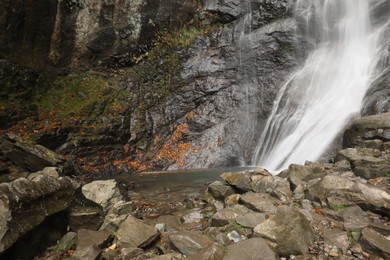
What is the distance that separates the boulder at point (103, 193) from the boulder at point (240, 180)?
236cm

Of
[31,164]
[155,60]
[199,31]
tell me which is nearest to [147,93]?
[155,60]

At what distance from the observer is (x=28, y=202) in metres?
3.79

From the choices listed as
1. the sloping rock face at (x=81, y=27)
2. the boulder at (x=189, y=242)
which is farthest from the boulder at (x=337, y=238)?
the sloping rock face at (x=81, y=27)

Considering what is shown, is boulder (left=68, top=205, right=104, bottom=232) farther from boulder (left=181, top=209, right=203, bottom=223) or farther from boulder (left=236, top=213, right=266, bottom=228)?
boulder (left=236, top=213, right=266, bottom=228)

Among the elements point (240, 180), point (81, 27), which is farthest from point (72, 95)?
point (240, 180)

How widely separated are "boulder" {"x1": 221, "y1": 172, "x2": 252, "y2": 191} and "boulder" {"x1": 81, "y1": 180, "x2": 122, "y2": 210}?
2.36 meters

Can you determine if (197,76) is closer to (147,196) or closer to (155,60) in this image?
(155,60)

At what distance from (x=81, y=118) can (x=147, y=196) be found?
20.1 ft

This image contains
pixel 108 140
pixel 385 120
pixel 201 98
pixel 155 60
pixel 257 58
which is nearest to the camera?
pixel 385 120

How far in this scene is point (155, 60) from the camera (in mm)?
15250

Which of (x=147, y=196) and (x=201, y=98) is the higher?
(x=201, y=98)

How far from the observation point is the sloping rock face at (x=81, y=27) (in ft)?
39.9

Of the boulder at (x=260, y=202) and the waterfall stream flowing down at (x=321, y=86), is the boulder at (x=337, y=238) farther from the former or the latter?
the waterfall stream flowing down at (x=321, y=86)

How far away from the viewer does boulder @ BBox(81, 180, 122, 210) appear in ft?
19.5
